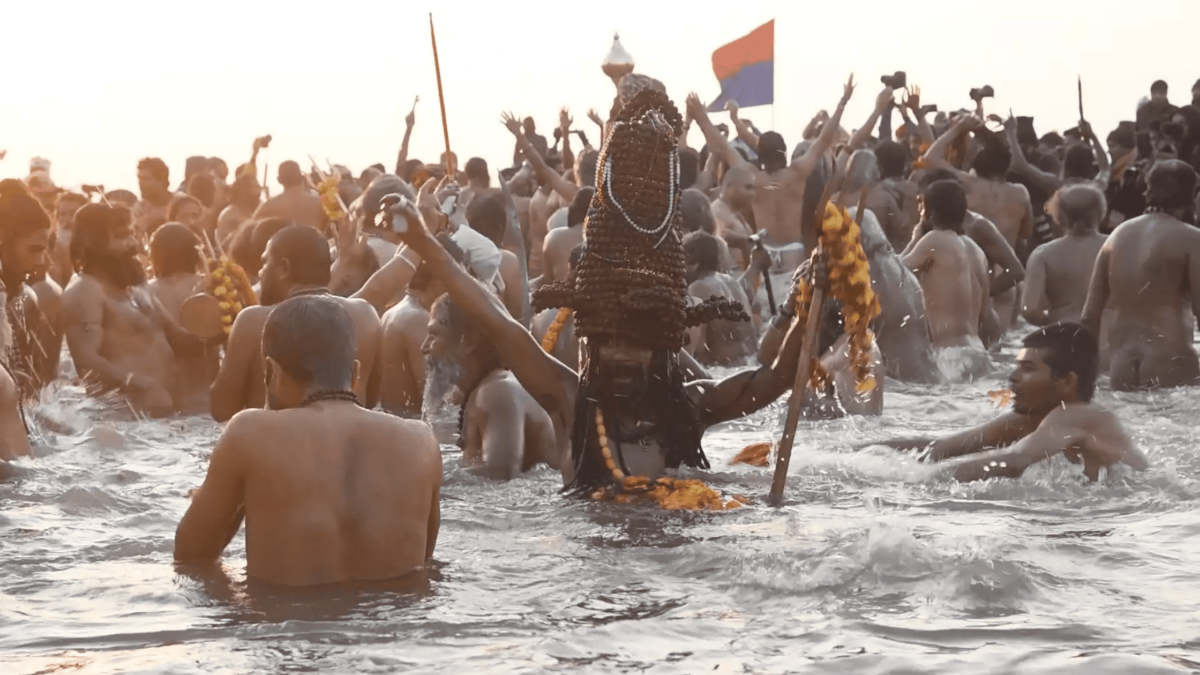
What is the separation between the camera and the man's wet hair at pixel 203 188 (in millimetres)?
15891

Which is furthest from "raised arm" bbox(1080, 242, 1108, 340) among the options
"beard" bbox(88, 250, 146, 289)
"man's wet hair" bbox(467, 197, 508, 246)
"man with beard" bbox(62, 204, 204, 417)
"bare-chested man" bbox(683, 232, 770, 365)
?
"beard" bbox(88, 250, 146, 289)

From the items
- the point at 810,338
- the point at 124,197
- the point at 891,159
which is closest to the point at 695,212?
the point at 891,159

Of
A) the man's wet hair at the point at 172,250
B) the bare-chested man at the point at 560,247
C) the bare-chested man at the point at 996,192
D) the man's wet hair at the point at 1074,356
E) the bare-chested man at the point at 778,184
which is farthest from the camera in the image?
the bare-chested man at the point at 996,192

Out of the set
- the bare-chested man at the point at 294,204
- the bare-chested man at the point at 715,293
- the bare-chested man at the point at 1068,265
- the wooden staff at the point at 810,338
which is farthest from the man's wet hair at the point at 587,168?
the wooden staff at the point at 810,338

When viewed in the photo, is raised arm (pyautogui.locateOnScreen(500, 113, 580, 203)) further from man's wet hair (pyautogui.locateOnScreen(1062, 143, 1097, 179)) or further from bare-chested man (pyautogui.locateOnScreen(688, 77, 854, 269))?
man's wet hair (pyautogui.locateOnScreen(1062, 143, 1097, 179))

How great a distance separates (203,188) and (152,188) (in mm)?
1177

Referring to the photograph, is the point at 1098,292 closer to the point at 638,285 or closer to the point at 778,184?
the point at 778,184

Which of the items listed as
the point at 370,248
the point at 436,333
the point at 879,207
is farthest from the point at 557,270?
the point at 436,333

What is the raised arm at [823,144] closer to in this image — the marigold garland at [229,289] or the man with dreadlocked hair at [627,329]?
the marigold garland at [229,289]

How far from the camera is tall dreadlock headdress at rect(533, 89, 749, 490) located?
19.0 feet

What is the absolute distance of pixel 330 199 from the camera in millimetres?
10172

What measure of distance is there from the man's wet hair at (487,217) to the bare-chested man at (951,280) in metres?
2.98

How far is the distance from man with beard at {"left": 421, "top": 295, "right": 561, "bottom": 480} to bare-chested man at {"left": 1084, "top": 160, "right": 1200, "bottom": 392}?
4.50m

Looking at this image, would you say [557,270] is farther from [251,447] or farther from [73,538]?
[251,447]
